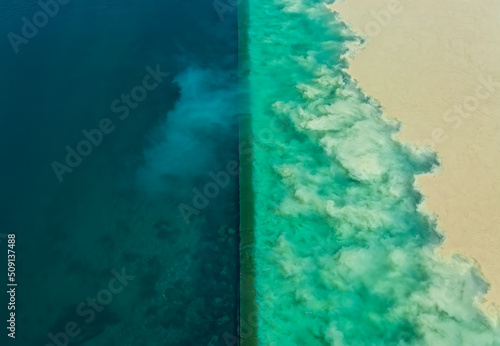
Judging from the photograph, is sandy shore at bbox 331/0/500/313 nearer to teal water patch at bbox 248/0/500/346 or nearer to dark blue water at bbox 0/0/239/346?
teal water patch at bbox 248/0/500/346

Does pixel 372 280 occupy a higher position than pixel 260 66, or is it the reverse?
pixel 260 66

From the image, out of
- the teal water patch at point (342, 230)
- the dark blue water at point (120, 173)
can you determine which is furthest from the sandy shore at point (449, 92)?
the dark blue water at point (120, 173)

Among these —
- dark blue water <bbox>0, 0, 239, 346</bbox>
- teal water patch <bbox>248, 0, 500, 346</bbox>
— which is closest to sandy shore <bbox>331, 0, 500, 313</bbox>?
teal water patch <bbox>248, 0, 500, 346</bbox>

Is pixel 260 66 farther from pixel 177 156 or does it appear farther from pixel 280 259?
pixel 280 259

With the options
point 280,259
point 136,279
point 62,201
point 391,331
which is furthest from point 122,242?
point 391,331

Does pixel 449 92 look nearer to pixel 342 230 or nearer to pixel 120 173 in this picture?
pixel 342 230

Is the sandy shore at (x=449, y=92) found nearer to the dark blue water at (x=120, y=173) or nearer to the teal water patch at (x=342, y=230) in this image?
the teal water patch at (x=342, y=230)

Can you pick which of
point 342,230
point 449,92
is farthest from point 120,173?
point 449,92

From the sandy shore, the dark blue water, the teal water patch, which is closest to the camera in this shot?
the teal water patch
